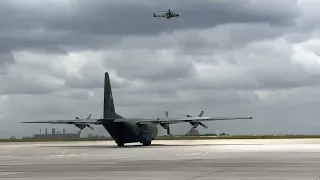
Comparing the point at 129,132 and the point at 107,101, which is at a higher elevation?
the point at 107,101

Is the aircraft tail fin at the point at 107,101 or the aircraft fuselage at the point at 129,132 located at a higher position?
the aircraft tail fin at the point at 107,101

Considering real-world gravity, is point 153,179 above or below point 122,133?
below

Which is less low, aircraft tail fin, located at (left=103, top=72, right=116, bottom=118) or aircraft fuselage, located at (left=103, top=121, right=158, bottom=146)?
aircraft tail fin, located at (left=103, top=72, right=116, bottom=118)

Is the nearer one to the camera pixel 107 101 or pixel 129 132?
pixel 107 101

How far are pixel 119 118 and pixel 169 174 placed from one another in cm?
4621

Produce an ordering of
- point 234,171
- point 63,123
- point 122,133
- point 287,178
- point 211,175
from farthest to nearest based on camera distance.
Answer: point 63,123 → point 122,133 → point 234,171 → point 211,175 → point 287,178

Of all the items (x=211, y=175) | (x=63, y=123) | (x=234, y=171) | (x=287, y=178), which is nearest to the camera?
(x=287, y=178)

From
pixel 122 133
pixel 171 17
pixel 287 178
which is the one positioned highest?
pixel 171 17

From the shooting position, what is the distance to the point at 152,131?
77.9 m

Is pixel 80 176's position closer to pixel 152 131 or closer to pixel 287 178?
pixel 287 178

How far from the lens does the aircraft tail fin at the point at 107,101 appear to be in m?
69.6

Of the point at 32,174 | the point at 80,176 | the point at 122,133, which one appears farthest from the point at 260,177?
the point at 122,133

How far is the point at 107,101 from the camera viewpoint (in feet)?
230

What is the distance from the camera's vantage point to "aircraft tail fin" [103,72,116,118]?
228ft
